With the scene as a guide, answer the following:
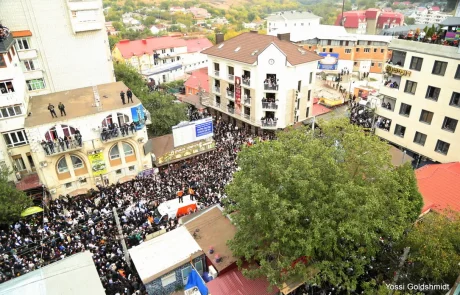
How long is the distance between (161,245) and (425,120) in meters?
24.7

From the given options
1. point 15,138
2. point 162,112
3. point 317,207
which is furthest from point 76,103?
point 317,207

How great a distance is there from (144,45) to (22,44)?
118 ft

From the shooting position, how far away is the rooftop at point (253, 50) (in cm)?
3400

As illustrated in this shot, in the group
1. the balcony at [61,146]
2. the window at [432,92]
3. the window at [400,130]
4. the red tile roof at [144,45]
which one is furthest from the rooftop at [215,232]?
the red tile roof at [144,45]

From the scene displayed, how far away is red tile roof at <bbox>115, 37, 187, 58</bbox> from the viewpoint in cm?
6222

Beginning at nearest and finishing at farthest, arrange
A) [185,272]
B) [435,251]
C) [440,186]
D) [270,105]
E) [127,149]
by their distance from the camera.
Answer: [435,251] → [185,272] → [440,186] → [127,149] → [270,105]

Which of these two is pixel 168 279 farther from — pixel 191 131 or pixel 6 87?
pixel 6 87

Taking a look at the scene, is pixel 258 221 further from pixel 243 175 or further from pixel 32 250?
pixel 32 250

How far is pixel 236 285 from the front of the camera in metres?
16.2

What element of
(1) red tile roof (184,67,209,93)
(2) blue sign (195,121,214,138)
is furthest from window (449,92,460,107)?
(1) red tile roof (184,67,209,93)

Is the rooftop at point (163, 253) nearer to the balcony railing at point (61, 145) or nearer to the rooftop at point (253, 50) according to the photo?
the balcony railing at point (61, 145)

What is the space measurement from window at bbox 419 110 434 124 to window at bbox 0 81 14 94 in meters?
34.1

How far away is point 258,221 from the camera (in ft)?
49.0

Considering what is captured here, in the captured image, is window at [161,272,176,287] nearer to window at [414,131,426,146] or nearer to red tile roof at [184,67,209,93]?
window at [414,131,426,146]
